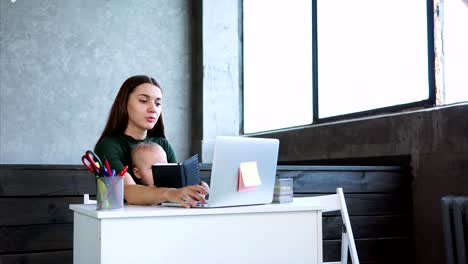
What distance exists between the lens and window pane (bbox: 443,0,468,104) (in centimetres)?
334

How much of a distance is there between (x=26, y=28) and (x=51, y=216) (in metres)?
3.06

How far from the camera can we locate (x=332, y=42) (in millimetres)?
4590

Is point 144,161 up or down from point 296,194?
up

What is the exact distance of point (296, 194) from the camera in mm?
3451

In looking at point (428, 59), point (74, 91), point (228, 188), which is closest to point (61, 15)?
point (74, 91)

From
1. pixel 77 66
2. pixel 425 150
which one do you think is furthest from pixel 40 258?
pixel 77 66

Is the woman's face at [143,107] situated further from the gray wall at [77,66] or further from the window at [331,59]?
the gray wall at [77,66]

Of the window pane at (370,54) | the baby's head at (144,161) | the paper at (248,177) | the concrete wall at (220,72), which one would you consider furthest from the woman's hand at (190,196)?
the concrete wall at (220,72)

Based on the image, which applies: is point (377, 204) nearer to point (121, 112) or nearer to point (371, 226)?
point (371, 226)

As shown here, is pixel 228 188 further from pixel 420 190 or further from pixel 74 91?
pixel 74 91

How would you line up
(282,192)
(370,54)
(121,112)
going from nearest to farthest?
1. (282,192)
2. (121,112)
3. (370,54)

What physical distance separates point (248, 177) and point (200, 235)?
9.8 inches

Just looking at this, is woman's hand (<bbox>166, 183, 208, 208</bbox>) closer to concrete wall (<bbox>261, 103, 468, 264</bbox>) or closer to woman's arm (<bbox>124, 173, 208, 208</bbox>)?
woman's arm (<bbox>124, 173, 208, 208</bbox>)

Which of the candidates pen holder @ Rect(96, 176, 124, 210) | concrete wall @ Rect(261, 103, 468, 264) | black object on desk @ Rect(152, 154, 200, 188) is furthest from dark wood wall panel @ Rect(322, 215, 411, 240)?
pen holder @ Rect(96, 176, 124, 210)
